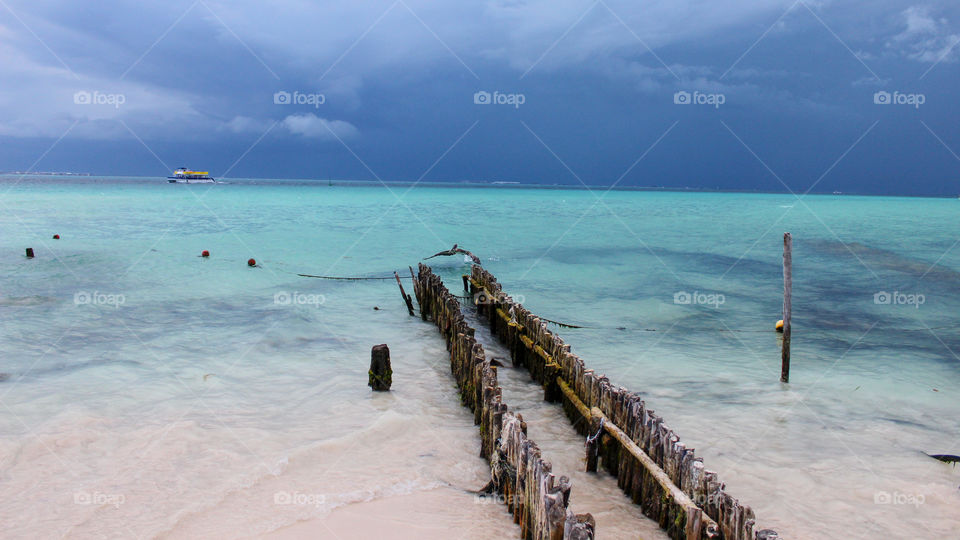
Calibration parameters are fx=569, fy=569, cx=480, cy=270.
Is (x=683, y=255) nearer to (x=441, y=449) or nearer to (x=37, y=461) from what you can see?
(x=441, y=449)

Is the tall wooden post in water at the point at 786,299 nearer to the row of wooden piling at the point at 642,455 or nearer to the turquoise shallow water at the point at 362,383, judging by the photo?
the turquoise shallow water at the point at 362,383

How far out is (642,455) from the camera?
18.2 feet

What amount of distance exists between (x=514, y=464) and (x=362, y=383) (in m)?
4.61

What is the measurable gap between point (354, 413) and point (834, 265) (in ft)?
87.5

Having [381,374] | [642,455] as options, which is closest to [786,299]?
[642,455]

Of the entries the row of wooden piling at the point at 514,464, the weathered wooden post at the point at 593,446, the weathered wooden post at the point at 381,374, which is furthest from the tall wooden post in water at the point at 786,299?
the weathered wooden post at the point at 381,374

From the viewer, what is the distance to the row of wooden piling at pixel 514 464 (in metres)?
4.09

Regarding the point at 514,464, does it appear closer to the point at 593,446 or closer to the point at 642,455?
the point at 642,455

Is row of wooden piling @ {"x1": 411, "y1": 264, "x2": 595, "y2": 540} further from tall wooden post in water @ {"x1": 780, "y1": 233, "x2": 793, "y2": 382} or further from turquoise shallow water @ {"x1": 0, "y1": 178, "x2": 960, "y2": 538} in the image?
tall wooden post in water @ {"x1": 780, "y1": 233, "x2": 793, "y2": 382}

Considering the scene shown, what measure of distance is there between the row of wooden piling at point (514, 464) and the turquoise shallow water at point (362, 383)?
512 mm

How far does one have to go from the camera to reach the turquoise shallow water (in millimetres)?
5996

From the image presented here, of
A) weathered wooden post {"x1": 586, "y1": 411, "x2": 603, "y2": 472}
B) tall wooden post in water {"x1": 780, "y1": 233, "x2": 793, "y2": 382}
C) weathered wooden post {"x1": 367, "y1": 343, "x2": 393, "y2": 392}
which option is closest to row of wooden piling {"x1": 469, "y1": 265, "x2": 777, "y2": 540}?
weathered wooden post {"x1": 586, "y1": 411, "x2": 603, "y2": 472}

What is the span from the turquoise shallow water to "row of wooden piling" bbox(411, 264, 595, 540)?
0.51m

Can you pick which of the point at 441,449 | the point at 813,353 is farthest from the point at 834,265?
the point at 441,449
